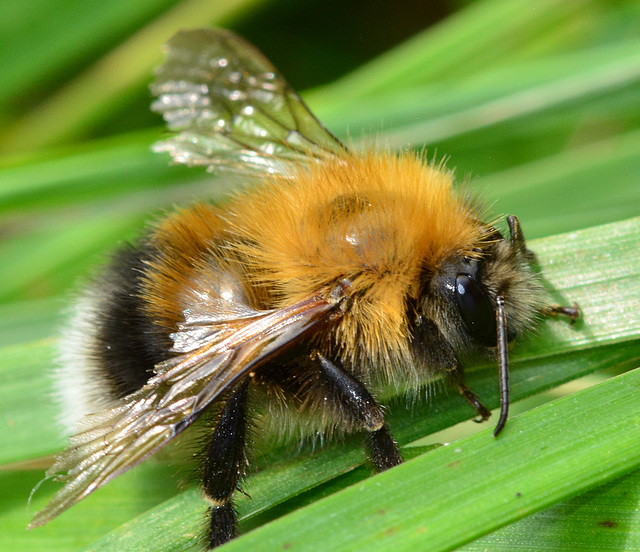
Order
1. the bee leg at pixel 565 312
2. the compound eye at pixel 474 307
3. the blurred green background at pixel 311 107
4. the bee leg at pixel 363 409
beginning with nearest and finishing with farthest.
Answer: the compound eye at pixel 474 307, the bee leg at pixel 363 409, the bee leg at pixel 565 312, the blurred green background at pixel 311 107

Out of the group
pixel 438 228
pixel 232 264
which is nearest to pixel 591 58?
pixel 438 228

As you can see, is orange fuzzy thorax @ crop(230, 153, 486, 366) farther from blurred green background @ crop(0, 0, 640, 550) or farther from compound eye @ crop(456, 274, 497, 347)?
blurred green background @ crop(0, 0, 640, 550)

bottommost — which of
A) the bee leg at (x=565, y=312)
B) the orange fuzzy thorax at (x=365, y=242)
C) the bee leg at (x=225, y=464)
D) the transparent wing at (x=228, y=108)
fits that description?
the bee leg at (x=225, y=464)

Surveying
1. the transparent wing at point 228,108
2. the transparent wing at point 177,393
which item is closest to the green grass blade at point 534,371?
the transparent wing at point 177,393

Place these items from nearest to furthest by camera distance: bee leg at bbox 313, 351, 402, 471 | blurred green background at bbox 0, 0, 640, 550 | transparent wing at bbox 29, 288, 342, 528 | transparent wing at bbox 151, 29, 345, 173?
1. transparent wing at bbox 29, 288, 342, 528
2. bee leg at bbox 313, 351, 402, 471
3. transparent wing at bbox 151, 29, 345, 173
4. blurred green background at bbox 0, 0, 640, 550

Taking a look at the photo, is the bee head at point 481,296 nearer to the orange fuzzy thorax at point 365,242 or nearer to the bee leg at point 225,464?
the orange fuzzy thorax at point 365,242

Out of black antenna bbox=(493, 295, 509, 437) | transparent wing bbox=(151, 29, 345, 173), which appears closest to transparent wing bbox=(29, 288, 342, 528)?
black antenna bbox=(493, 295, 509, 437)

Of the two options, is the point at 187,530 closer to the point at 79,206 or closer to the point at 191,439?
the point at 191,439
